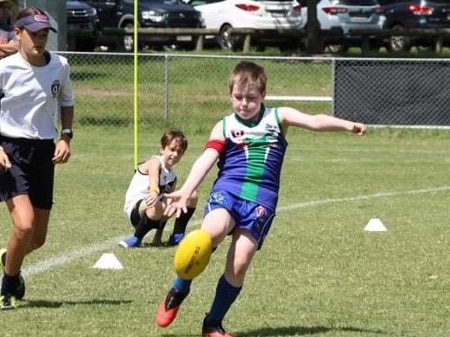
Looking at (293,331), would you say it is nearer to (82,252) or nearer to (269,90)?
(82,252)

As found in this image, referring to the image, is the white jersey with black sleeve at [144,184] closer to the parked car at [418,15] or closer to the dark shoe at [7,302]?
the dark shoe at [7,302]

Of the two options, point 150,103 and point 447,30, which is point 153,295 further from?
point 447,30

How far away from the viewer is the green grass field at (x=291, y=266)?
8078 mm

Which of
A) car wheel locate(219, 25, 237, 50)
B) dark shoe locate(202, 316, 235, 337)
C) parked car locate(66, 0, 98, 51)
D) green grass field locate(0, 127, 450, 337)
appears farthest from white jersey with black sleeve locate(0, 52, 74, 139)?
car wheel locate(219, 25, 237, 50)

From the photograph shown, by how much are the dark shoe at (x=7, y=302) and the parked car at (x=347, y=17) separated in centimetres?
2821

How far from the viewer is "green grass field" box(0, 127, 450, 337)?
8.08 m

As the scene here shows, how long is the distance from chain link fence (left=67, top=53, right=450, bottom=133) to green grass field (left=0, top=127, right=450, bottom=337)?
189 inches

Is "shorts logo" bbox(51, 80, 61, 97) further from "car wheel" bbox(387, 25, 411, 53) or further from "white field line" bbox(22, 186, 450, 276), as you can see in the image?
"car wheel" bbox(387, 25, 411, 53)

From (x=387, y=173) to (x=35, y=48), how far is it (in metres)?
10.1

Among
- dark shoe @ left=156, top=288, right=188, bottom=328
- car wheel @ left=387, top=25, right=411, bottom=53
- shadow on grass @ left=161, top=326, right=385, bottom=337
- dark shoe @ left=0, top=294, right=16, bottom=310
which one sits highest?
dark shoe @ left=156, top=288, right=188, bottom=328

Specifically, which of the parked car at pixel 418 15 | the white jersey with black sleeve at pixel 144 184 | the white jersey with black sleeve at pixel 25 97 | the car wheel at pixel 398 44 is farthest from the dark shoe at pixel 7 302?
the parked car at pixel 418 15

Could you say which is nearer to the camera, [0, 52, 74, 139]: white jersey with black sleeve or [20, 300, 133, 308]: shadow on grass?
[0, 52, 74, 139]: white jersey with black sleeve

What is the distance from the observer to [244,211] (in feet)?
24.7

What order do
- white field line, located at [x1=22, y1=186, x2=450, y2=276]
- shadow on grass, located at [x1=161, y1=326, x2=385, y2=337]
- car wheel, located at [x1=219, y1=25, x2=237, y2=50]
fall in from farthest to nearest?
car wheel, located at [x1=219, y1=25, x2=237, y2=50]
white field line, located at [x1=22, y1=186, x2=450, y2=276]
shadow on grass, located at [x1=161, y1=326, x2=385, y2=337]
